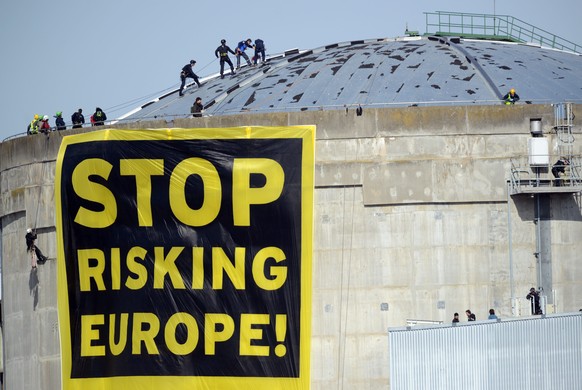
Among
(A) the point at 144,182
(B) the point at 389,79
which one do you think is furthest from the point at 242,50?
(A) the point at 144,182

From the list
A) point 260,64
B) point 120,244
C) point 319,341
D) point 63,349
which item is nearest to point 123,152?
point 120,244

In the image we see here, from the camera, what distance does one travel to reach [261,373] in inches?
1639

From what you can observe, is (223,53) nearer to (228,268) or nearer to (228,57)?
(228,57)

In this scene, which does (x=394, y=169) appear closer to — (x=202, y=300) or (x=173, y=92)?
(x=202, y=300)

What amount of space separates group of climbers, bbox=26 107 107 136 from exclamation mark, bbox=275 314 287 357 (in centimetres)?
1393

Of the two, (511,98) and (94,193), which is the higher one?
(511,98)

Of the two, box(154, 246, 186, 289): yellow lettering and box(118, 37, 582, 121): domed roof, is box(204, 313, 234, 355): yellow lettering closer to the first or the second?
box(154, 246, 186, 289): yellow lettering

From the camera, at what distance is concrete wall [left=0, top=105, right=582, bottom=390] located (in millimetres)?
48094

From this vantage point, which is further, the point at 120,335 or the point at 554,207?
the point at 554,207

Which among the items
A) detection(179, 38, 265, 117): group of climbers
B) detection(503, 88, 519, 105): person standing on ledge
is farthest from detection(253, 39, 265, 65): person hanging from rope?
detection(503, 88, 519, 105): person standing on ledge

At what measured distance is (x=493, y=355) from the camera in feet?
135

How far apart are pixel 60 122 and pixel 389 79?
11846 millimetres

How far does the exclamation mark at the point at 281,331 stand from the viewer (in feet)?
136

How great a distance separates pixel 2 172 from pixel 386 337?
1618cm
